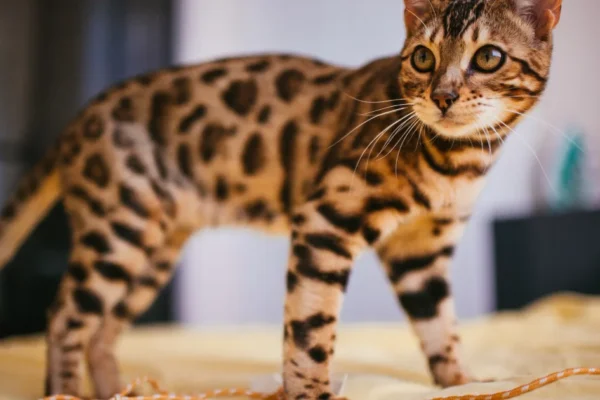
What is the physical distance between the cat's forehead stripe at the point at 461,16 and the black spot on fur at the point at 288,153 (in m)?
0.45

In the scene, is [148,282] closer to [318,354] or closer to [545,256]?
[318,354]

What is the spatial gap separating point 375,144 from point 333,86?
11.8 inches

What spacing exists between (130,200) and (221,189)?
0.21 meters

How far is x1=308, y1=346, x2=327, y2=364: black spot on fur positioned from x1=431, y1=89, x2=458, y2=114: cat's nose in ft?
1.44

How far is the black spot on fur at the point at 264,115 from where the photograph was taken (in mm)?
1407

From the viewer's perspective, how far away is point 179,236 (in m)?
1.61

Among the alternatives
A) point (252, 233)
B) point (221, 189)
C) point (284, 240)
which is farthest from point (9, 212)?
point (284, 240)

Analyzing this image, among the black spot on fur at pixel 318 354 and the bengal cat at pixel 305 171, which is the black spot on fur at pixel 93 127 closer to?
the bengal cat at pixel 305 171

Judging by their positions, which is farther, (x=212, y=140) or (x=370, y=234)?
(x=212, y=140)

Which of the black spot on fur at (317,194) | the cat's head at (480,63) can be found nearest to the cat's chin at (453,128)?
the cat's head at (480,63)

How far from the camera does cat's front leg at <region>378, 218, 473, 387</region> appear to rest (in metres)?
1.28

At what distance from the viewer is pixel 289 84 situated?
143 centimetres

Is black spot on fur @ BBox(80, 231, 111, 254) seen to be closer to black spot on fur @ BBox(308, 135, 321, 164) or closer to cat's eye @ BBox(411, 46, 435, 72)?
black spot on fur @ BBox(308, 135, 321, 164)

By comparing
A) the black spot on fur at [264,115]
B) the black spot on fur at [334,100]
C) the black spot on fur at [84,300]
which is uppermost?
the black spot on fur at [334,100]
